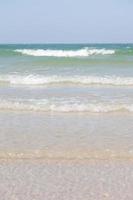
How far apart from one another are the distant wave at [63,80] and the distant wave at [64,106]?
152 inches

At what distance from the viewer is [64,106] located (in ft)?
29.0

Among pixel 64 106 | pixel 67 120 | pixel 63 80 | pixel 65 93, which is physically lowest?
pixel 63 80

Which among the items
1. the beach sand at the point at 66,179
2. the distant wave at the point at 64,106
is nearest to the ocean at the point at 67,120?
the distant wave at the point at 64,106

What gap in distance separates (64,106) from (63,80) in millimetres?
4662

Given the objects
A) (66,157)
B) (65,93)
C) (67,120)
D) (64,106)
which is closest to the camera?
(66,157)

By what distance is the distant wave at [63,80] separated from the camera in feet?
43.5

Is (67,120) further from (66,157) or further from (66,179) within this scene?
(66,179)

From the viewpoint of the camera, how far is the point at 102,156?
562cm

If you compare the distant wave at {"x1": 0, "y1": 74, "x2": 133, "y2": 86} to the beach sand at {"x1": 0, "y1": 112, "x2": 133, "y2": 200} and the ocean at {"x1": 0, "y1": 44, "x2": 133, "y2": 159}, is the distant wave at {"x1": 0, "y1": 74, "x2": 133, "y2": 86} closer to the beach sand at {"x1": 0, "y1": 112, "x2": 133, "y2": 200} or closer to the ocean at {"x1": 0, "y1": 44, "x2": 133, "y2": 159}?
the ocean at {"x1": 0, "y1": 44, "x2": 133, "y2": 159}

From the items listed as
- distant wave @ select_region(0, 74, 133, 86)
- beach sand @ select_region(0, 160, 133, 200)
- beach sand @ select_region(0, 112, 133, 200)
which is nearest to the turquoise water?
distant wave @ select_region(0, 74, 133, 86)

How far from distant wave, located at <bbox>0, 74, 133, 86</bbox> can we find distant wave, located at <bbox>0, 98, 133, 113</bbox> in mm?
3851

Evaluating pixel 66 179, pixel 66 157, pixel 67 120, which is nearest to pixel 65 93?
pixel 67 120

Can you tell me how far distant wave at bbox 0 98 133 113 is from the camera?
28.1 ft

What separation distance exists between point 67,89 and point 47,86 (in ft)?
3.14
